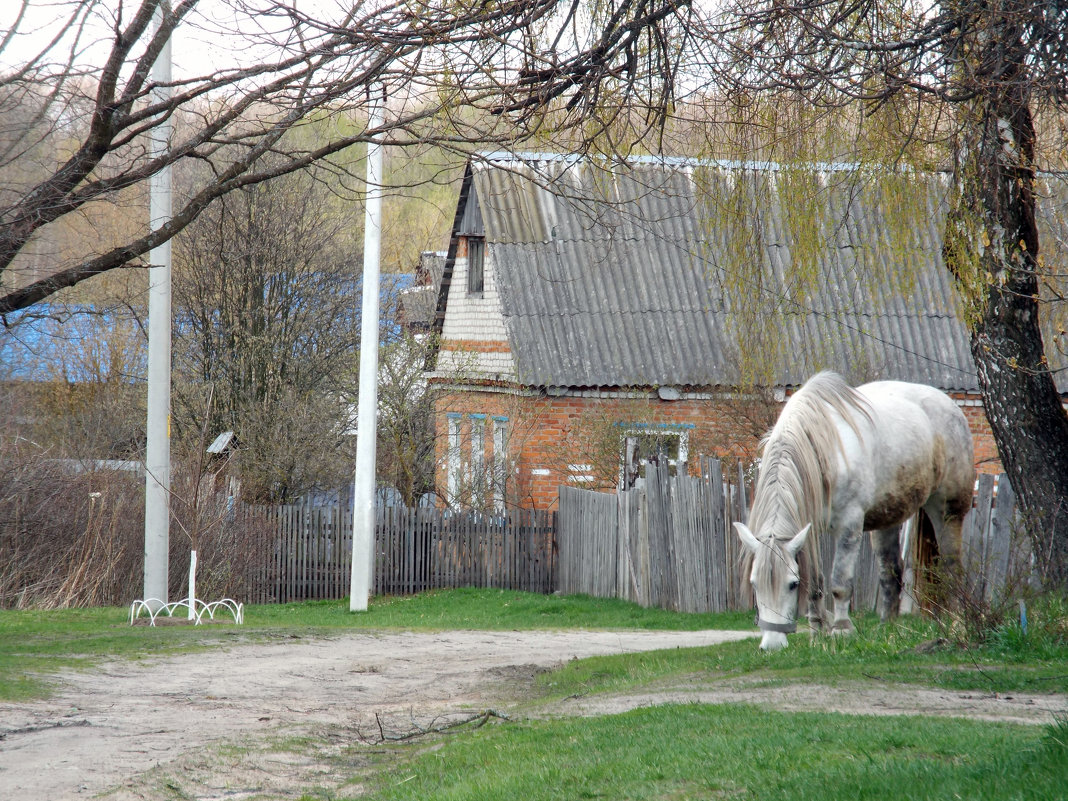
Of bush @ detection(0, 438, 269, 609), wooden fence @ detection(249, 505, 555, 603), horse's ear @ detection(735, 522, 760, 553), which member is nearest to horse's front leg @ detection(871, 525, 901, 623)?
horse's ear @ detection(735, 522, 760, 553)

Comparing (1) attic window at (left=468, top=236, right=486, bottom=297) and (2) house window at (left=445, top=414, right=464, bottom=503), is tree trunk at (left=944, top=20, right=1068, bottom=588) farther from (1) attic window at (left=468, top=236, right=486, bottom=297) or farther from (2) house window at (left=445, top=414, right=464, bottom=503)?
(1) attic window at (left=468, top=236, right=486, bottom=297)

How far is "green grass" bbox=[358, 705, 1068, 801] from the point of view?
4219mm

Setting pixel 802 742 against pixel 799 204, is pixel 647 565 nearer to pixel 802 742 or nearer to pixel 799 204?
pixel 799 204

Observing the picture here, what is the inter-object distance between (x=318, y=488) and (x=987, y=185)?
18.0 metres

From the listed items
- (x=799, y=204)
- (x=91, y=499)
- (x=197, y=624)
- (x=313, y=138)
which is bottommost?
(x=197, y=624)

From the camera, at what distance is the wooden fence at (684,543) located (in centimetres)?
1049

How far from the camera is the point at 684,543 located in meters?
15.1

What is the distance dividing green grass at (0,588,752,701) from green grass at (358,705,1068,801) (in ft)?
12.8

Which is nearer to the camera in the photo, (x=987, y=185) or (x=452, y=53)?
(x=452, y=53)

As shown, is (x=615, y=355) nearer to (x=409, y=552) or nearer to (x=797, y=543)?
(x=409, y=552)

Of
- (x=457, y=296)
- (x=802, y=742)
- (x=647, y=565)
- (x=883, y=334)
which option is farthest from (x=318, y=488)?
(x=802, y=742)

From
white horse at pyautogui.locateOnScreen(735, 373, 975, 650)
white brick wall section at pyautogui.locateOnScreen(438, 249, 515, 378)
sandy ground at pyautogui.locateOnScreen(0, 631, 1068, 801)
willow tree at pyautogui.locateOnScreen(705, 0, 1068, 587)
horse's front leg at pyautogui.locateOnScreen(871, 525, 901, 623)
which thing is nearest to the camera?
sandy ground at pyautogui.locateOnScreen(0, 631, 1068, 801)

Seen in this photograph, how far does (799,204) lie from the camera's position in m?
7.98

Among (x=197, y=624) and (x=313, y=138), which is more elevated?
(x=313, y=138)
